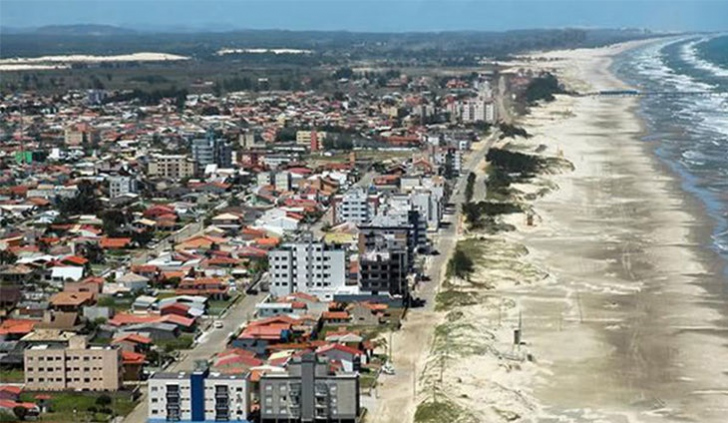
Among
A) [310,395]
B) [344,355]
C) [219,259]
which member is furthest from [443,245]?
[310,395]

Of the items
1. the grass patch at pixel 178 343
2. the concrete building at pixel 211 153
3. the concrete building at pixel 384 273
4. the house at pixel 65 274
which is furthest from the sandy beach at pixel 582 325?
the concrete building at pixel 211 153

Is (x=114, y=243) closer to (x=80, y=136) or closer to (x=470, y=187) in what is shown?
(x=470, y=187)

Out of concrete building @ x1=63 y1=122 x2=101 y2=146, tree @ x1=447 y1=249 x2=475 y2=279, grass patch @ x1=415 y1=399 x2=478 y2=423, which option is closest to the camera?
grass patch @ x1=415 y1=399 x2=478 y2=423

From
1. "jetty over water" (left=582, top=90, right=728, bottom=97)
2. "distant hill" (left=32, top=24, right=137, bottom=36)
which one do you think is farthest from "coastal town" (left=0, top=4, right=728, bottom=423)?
"distant hill" (left=32, top=24, right=137, bottom=36)

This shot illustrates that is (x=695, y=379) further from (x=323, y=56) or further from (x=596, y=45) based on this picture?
(x=596, y=45)

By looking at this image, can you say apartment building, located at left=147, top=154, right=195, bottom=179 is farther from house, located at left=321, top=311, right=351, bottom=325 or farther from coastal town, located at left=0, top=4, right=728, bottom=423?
house, located at left=321, top=311, right=351, bottom=325

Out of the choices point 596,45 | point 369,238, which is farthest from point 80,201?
point 596,45
